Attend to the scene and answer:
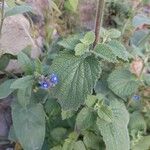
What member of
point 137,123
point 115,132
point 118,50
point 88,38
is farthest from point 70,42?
point 137,123

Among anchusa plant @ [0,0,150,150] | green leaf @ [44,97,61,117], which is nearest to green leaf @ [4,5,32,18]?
anchusa plant @ [0,0,150,150]

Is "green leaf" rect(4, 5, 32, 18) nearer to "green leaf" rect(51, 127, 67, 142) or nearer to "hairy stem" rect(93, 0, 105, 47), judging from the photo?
"hairy stem" rect(93, 0, 105, 47)

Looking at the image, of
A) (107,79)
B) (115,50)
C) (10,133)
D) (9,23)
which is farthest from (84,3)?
(115,50)

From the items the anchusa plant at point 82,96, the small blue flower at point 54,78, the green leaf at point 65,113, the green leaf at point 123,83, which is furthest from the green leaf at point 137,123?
the small blue flower at point 54,78

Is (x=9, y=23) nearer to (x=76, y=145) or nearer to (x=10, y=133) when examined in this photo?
(x=10, y=133)

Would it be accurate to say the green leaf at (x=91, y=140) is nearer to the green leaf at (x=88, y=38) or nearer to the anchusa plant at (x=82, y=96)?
the anchusa plant at (x=82, y=96)

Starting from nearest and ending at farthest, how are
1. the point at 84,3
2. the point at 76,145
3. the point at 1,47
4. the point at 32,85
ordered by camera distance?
the point at 32,85, the point at 76,145, the point at 1,47, the point at 84,3
